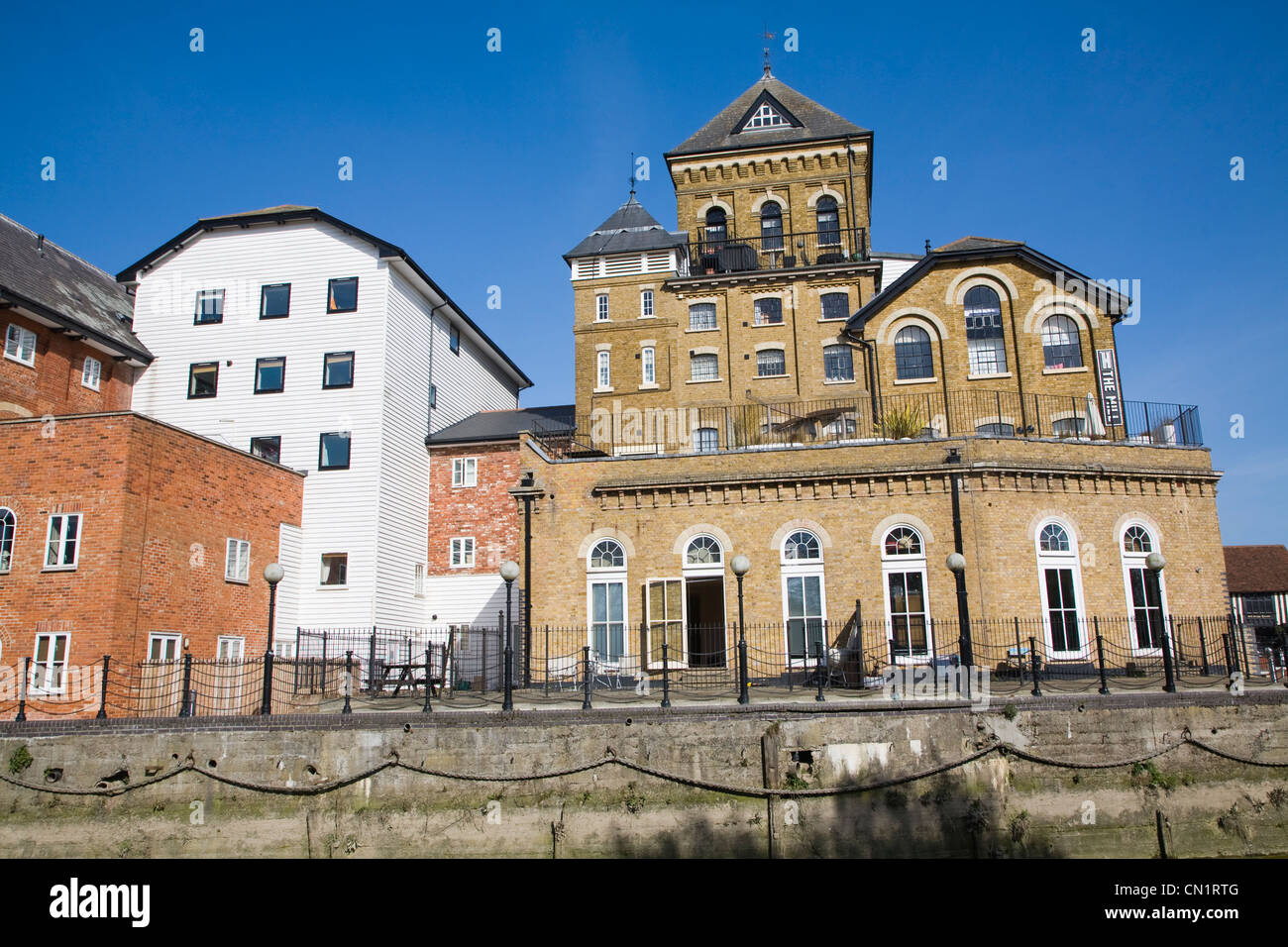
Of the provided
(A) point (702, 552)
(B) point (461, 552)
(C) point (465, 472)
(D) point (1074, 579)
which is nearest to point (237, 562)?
(B) point (461, 552)

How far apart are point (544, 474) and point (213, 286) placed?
1534cm

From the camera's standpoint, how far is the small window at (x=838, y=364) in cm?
2862

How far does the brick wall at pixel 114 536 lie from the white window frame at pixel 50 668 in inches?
5.4

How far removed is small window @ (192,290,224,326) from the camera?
1148 inches

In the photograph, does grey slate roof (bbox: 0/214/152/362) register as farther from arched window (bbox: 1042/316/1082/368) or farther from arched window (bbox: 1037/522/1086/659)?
arched window (bbox: 1042/316/1082/368)

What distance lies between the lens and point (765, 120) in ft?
108

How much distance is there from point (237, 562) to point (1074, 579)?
68.8ft

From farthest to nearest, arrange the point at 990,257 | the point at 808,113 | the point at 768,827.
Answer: the point at 808,113
the point at 990,257
the point at 768,827

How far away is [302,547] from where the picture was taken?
86.8 feet

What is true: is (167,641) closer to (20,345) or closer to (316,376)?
(316,376)

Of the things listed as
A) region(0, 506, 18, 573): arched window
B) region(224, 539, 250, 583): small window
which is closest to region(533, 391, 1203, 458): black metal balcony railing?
region(224, 539, 250, 583): small window
